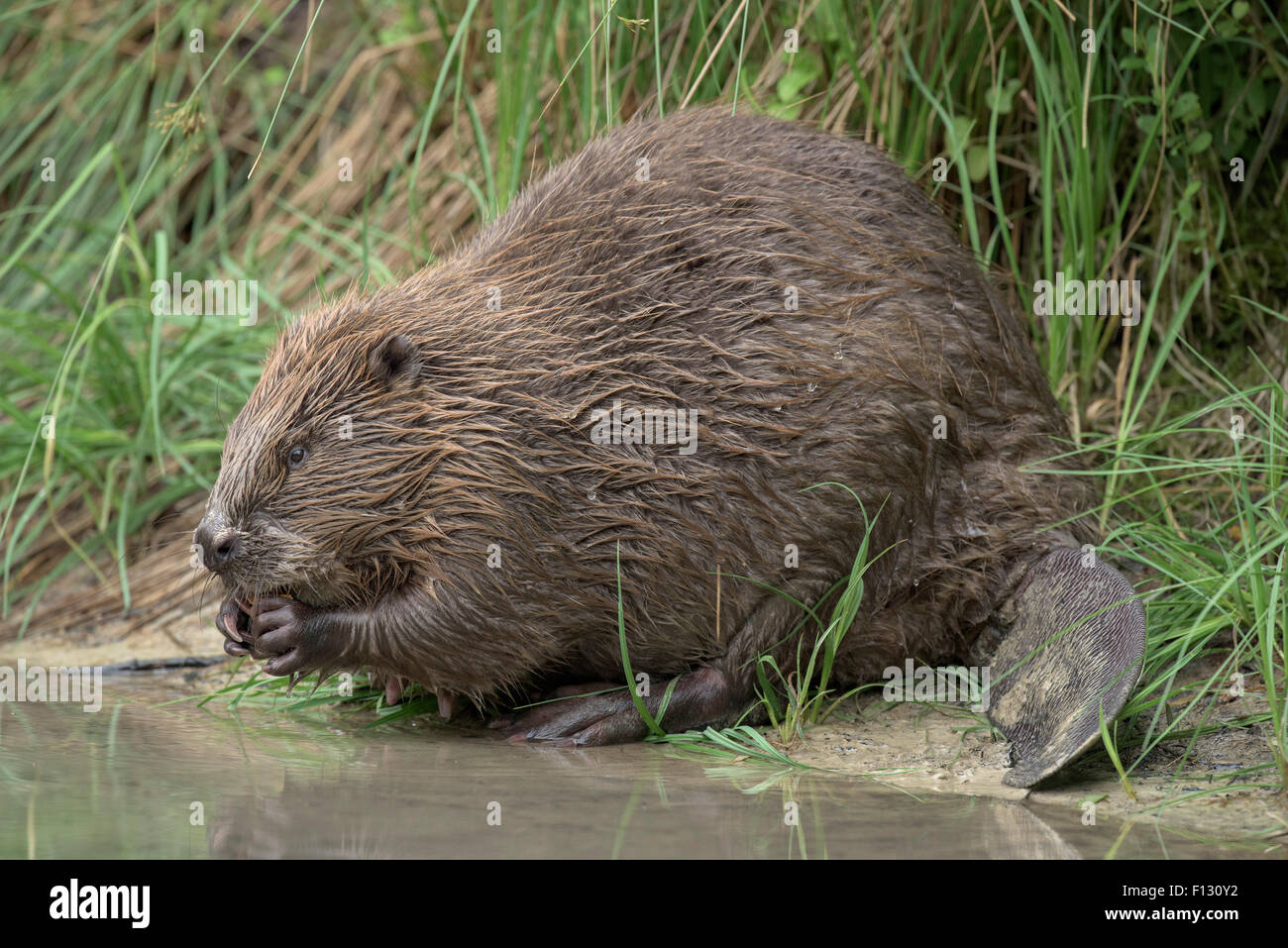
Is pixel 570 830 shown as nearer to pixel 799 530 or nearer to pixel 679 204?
pixel 799 530

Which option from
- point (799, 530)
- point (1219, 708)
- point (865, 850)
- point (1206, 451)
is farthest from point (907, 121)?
point (865, 850)

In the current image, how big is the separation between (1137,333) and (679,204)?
65.6 inches

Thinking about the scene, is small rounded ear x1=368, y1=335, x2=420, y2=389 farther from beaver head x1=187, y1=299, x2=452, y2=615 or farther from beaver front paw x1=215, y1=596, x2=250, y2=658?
beaver front paw x1=215, y1=596, x2=250, y2=658

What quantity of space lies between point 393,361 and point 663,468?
654mm

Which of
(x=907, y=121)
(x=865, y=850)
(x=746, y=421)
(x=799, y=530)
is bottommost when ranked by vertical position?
(x=865, y=850)

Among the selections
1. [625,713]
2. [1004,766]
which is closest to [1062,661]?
[1004,766]

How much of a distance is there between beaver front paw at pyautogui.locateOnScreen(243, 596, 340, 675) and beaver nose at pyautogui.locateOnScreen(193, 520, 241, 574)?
12 centimetres

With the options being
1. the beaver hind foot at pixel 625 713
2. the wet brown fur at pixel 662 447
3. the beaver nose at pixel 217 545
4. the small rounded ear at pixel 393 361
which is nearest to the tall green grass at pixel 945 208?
the beaver hind foot at pixel 625 713

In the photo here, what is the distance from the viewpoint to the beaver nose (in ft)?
10.7

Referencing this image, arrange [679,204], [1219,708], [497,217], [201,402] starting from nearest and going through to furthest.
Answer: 1. [1219,708]
2. [679,204]
3. [497,217]
4. [201,402]

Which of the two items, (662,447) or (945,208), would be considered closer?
(662,447)

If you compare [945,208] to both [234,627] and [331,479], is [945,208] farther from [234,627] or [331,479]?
[234,627]

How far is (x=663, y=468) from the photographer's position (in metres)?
3.41

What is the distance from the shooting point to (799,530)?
3.41 m
